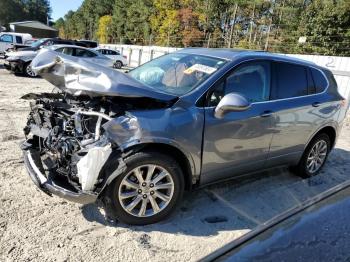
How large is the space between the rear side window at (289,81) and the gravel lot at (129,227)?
127 centimetres

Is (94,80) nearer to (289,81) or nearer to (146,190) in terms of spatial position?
(146,190)

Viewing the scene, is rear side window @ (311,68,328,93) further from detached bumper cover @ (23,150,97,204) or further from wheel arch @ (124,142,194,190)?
detached bumper cover @ (23,150,97,204)

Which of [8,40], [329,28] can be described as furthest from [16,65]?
[329,28]

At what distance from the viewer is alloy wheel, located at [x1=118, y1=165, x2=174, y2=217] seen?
3457 millimetres

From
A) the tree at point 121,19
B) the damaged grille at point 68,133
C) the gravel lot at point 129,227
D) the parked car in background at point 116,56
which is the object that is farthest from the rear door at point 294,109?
the tree at point 121,19

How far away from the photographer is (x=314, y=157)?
533 cm

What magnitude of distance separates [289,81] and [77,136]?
272 centimetres

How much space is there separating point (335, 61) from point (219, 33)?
2240 cm

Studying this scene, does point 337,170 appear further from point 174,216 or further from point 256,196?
point 174,216

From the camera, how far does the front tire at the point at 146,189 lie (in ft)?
11.1

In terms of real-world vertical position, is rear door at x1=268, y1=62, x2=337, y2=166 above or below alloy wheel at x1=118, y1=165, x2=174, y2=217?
above

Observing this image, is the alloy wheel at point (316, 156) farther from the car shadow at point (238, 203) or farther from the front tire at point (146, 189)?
the front tire at point (146, 189)

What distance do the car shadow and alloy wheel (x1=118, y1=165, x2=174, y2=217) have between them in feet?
0.61

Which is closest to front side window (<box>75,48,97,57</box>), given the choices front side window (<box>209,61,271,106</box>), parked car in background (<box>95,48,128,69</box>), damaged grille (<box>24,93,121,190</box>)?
parked car in background (<box>95,48,128,69</box>)
